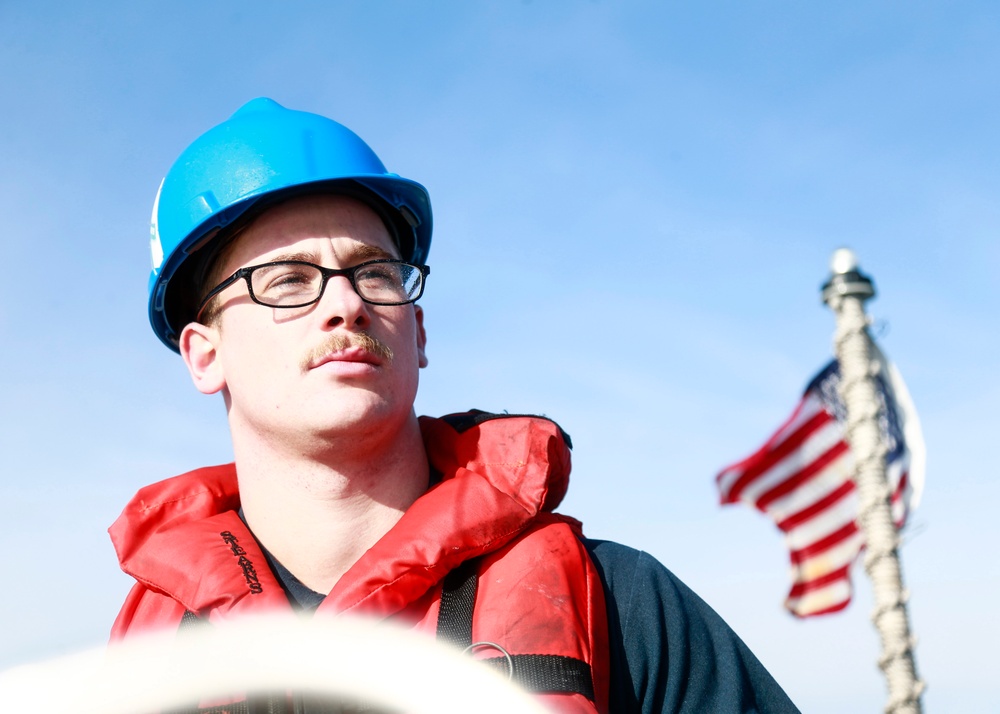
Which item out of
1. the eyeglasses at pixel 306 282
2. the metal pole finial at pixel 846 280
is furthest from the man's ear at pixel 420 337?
the metal pole finial at pixel 846 280

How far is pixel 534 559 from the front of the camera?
3344mm

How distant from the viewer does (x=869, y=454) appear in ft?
8.27

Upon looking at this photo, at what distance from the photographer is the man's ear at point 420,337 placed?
4.04 m

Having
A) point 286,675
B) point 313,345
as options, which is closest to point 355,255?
point 313,345

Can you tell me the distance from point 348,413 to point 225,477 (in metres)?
1.00

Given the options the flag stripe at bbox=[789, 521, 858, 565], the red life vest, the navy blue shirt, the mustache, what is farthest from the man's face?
the flag stripe at bbox=[789, 521, 858, 565]

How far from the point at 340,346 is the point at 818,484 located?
5.49ft

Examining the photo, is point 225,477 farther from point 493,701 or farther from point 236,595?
point 493,701

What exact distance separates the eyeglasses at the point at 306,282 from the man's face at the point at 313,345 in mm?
31

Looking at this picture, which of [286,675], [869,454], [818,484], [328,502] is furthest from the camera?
[328,502]

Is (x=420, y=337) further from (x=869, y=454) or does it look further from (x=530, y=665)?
(x=869, y=454)

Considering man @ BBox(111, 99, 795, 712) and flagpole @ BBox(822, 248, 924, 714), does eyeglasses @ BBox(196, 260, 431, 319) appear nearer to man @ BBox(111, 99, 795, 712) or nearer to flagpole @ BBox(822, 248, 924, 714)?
man @ BBox(111, 99, 795, 712)

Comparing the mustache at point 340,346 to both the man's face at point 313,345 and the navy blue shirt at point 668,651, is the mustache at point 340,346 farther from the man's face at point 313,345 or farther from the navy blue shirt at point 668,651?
the navy blue shirt at point 668,651

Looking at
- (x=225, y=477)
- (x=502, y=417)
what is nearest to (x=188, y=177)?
(x=225, y=477)
